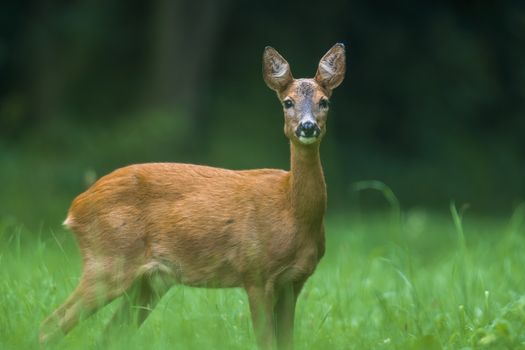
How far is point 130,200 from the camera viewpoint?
5.67 meters

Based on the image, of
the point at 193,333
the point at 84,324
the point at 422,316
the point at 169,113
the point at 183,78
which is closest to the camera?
the point at 193,333

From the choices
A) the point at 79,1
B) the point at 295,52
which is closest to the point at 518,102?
the point at 295,52

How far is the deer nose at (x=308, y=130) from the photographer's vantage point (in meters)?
5.42

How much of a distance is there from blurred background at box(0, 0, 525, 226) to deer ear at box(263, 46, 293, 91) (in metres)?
8.29

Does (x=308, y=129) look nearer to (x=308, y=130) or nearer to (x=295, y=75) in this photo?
(x=308, y=130)

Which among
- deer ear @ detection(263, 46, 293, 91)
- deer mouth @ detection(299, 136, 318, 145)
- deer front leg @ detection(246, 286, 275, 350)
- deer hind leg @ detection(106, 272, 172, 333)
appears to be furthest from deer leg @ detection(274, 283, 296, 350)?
deer ear @ detection(263, 46, 293, 91)

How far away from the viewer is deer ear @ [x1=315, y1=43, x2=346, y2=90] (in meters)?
5.82

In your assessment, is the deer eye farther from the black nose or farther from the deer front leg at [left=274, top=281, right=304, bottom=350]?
the deer front leg at [left=274, top=281, right=304, bottom=350]

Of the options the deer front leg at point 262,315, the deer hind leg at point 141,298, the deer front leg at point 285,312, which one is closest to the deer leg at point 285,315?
the deer front leg at point 285,312

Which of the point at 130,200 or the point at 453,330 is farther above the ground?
the point at 130,200

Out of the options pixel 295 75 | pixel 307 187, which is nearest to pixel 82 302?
pixel 307 187

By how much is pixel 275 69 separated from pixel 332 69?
0.30m

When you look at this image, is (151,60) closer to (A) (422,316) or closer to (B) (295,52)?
(B) (295,52)

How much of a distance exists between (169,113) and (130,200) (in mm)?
8551
